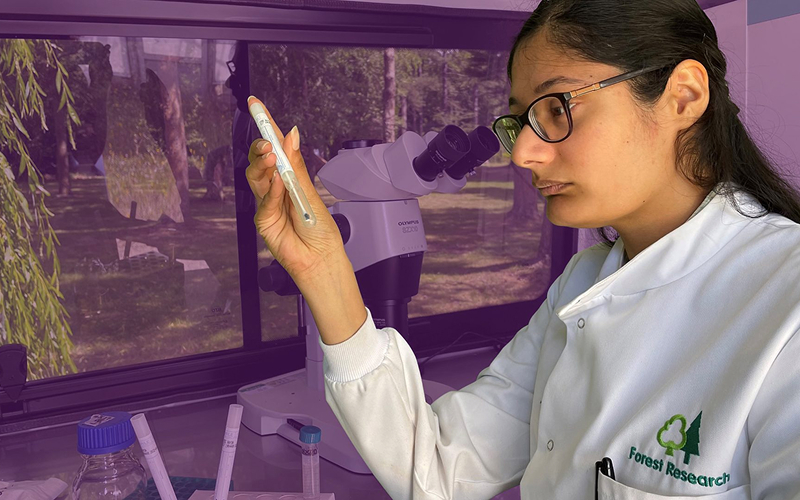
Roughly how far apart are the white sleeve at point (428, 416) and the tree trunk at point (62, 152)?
1020 mm

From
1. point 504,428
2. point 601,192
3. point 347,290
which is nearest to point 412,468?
point 504,428

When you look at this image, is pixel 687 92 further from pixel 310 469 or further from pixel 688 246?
pixel 310 469

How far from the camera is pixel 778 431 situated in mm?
756

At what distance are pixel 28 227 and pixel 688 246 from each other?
60.4 inches

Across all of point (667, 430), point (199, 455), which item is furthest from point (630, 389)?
point (199, 455)

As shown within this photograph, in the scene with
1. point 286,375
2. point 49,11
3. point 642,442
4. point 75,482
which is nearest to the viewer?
point 642,442

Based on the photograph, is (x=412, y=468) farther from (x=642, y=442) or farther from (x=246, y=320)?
(x=246, y=320)

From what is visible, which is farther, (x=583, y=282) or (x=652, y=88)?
(x=583, y=282)

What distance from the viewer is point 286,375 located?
1.88 m

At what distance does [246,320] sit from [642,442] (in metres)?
1.33

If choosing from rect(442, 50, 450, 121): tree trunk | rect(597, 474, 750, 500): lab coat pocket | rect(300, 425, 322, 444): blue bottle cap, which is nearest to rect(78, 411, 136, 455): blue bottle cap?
rect(300, 425, 322, 444): blue bottle cap

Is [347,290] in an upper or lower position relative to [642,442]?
upper

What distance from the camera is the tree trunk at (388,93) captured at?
6.75 feet

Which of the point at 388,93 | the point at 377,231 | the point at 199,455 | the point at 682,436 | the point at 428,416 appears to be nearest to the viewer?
the point at 682,436
